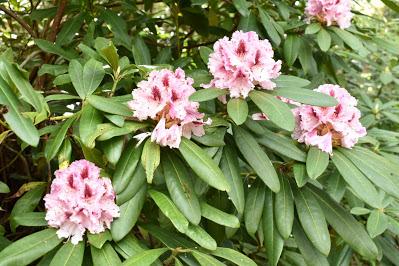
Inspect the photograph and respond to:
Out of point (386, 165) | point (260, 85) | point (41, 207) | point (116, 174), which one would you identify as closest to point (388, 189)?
point (386, 165)

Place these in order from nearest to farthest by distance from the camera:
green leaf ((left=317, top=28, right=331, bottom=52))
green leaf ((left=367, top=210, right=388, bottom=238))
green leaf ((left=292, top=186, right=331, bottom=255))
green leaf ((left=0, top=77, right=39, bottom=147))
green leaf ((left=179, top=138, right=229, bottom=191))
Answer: green leaf ((left=0, top=77, right=39, bottom=147)) → green leaf ((left=179, top=138, right=229, bottom=191)) → green leaf ((left=292, top=186, right=331, bottom=255)) → green leaf ((left=367, top=210, right=388, bottom=238)) → green leaf ((left=317, top=28, right=331, bottom=52))

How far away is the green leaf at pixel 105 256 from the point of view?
927 mm

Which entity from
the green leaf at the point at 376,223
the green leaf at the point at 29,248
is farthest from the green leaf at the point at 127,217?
the green leaf at the point at 376,223

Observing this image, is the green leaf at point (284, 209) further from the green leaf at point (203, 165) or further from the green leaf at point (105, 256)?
the green leaf at point (105, 256)

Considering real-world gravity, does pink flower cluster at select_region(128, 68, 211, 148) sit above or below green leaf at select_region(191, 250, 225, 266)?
above

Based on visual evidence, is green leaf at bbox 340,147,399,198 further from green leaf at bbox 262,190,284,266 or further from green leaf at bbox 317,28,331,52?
green leaf at bbox 317,28,331,52

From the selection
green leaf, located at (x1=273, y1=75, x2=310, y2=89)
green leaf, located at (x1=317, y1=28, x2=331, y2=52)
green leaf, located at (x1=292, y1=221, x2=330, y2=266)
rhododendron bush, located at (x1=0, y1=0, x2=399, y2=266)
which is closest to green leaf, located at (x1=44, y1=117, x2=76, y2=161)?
rhododendron bush, located at (x1=0, y1=0, x2=399, y2=266)

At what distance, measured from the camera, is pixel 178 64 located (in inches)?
60.7

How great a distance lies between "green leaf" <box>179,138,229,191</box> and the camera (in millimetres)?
945

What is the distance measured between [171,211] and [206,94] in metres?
0.25

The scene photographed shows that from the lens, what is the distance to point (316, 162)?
1.04 metres

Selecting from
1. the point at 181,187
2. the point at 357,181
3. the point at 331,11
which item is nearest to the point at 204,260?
the point at 181,187

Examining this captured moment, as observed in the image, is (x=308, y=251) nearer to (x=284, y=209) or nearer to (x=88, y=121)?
(x=284, y=209)

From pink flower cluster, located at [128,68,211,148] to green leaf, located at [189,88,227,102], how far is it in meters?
0.02
